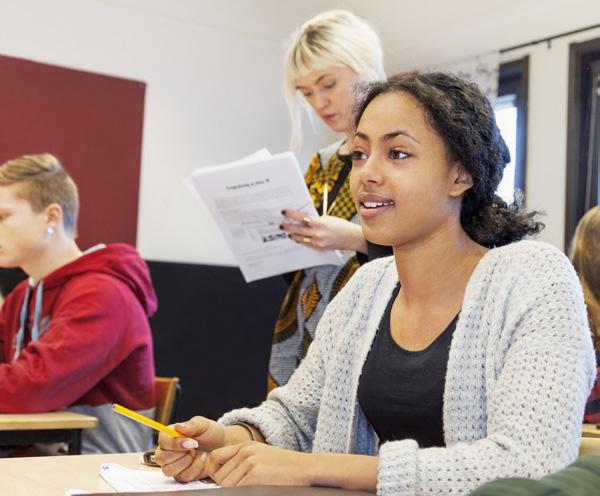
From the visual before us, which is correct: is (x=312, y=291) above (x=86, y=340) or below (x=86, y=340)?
above

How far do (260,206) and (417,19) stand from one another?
3064 millimetres

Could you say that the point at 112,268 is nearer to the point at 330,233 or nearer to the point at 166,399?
the point at 166,399

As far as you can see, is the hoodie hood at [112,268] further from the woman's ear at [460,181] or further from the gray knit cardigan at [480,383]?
the woman's ear at [460,181]

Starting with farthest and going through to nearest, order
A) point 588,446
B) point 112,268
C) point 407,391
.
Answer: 1. point 112,268
2. point 407,391
3. point 588,446

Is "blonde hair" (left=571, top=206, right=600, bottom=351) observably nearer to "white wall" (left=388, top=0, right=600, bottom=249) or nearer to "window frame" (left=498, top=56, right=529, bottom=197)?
"white wall" (left=388, top=0, right=600, bottom=249)

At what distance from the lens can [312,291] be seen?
7.55 ft

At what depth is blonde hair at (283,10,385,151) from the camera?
234 centimetres

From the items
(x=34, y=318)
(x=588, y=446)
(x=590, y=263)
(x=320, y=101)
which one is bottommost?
(x=588, y=446)

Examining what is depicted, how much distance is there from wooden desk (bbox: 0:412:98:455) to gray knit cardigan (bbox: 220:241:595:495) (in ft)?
2.53

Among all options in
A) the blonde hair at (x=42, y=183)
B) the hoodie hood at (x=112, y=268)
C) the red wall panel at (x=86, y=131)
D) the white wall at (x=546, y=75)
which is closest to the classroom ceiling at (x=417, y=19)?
the white wall at (x=546, y=75)

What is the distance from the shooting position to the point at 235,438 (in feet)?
4.35

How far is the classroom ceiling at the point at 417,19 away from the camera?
175 inches

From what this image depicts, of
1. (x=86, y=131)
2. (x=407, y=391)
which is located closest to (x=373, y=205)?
(x=407, y=391)

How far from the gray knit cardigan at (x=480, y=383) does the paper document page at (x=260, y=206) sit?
633 mm
